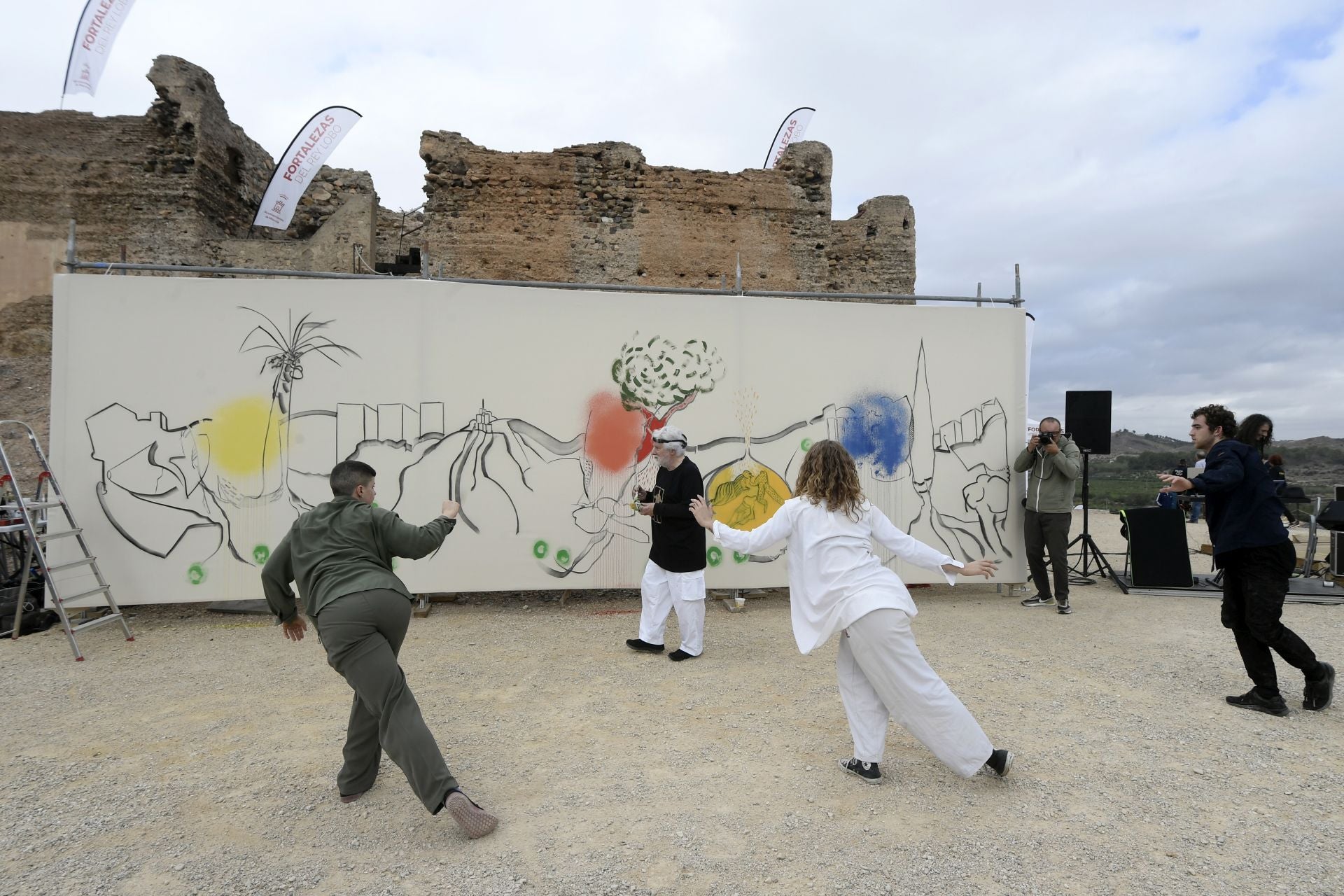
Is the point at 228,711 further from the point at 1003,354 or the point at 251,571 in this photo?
the point at 1003,354

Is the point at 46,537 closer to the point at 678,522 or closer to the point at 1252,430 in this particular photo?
the point at 678,522

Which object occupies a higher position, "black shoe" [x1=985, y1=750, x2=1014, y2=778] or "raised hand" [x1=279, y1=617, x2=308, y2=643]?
"raised hand" [x1=279, y1=617, x2=308, y2=643]

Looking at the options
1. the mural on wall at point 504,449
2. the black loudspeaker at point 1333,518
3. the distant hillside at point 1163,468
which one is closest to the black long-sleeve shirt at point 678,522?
the mural on wall at point 504,449

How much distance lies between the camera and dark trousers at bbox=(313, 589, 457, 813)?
2.84 metres

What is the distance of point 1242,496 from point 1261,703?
4.12 feet

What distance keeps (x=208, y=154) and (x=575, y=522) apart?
13662 millimetres

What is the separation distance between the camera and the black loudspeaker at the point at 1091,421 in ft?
25.9

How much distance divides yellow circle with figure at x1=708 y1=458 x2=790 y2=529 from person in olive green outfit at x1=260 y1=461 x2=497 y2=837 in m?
3.86

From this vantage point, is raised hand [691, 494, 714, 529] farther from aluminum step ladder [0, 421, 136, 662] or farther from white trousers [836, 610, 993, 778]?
aluminum step ladder [0, 421, 136, 662]

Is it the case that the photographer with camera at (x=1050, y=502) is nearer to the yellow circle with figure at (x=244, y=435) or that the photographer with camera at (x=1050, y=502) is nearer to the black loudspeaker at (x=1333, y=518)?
the black loudspeaker at (x=1333, y=518)

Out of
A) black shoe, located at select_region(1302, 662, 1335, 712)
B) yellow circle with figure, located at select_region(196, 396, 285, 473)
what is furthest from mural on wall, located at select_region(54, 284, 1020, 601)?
black shoe, located at select_region(1302, 662, 1335, 712)

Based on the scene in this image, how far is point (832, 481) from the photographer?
3441 millimetres

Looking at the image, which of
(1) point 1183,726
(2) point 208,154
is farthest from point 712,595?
(2) point 208,154

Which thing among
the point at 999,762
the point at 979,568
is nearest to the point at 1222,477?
the point at 979,568
